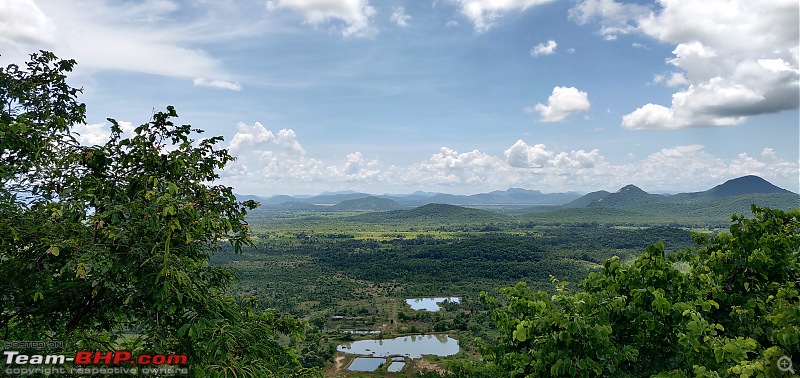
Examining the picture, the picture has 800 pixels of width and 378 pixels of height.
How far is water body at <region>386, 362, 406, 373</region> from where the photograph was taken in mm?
51969

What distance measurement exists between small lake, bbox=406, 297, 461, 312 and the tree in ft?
280

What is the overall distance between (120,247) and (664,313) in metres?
6.46

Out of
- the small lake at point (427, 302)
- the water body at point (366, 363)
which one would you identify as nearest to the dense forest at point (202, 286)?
the water body at point (366, 363)

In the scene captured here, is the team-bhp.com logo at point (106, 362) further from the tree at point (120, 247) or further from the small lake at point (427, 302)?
the small lake at point (427, 302)

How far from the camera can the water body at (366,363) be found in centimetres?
5269

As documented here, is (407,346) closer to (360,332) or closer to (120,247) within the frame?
(360,332)

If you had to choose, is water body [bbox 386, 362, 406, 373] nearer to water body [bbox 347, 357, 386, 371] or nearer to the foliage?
water body [bbox 347, 357, 386, 371]

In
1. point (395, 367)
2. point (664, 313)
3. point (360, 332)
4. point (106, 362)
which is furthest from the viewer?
point (360, 332)

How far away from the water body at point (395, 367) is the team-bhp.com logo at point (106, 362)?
51.8 metres

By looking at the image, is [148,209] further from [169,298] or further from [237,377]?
→ [237,377]

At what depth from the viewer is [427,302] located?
9394cm

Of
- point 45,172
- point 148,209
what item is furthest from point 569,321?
point 45,172

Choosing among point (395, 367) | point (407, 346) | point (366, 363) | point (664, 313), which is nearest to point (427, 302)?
point (407, 346)

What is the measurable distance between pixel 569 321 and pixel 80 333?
19.0 feet
